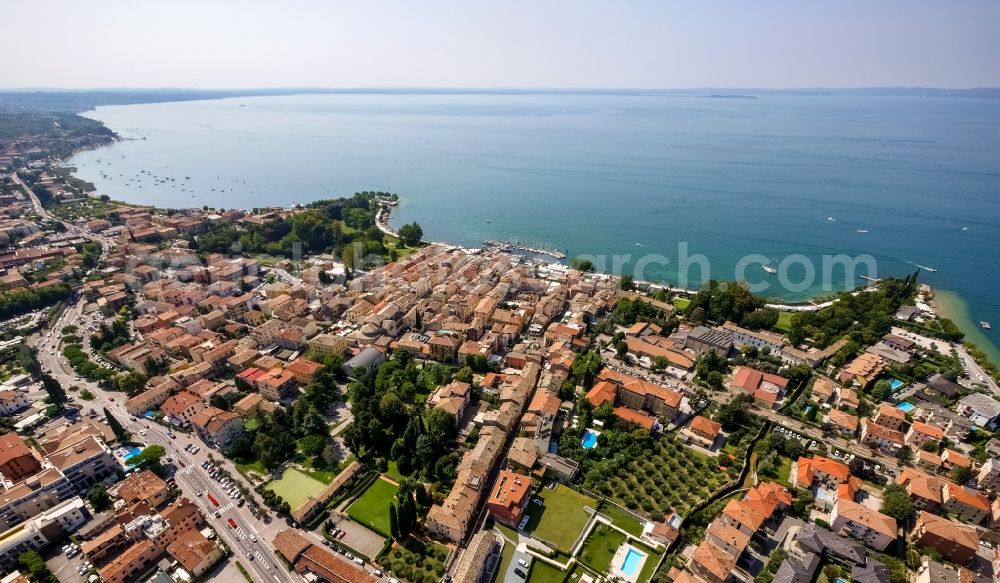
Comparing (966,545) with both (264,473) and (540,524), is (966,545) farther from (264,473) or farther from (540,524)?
(264,473)

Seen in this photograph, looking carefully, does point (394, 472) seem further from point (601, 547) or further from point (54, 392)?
point (54, 392)

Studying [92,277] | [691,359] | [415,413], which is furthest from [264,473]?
[92,277]

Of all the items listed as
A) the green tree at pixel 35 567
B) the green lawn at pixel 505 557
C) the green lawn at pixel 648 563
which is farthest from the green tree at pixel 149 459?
the green lawn at pixel 648 563

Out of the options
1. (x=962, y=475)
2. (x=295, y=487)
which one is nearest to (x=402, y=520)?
(x=295, y=487)

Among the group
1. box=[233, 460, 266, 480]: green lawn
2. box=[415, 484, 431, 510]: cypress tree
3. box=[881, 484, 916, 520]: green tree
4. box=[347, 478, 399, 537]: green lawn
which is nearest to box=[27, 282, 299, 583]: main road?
box=[233, 460, 266, 480]: green lawn

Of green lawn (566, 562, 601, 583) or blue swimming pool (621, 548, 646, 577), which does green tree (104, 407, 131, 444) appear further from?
blue swimming pool (621, 548, 646, 577)

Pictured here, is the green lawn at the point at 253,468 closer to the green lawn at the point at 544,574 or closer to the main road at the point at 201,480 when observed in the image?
the main road at the point at 201,480
